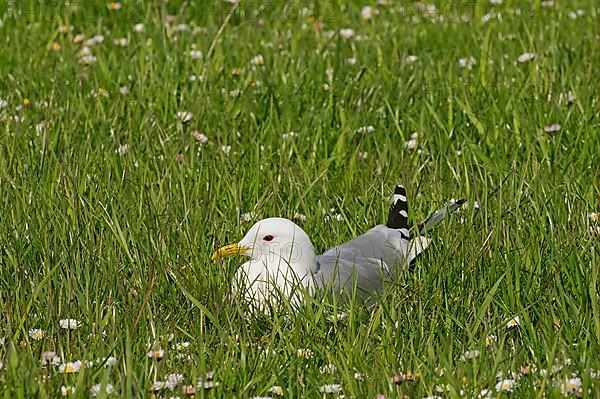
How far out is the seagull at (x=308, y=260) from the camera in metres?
3.78

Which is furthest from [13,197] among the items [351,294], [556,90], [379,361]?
[556,90]

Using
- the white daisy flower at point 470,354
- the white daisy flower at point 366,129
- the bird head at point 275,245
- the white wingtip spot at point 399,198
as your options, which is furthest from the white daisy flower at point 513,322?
the white daisy flower at point 366,129

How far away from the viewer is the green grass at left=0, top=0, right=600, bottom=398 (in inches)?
131

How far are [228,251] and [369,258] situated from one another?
18.8 inches

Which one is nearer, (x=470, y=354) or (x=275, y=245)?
(x=470, y=354)

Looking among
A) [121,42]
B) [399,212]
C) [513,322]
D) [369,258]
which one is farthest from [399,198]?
[121,42]

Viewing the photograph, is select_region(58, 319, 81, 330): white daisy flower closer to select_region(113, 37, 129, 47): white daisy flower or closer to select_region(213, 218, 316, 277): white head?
select_region(213, 218, 316, 277): white head

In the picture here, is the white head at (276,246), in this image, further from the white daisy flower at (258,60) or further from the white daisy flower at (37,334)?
the white daisy flower at (258,60)

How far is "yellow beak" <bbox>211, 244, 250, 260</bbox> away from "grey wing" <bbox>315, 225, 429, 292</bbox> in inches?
10.2

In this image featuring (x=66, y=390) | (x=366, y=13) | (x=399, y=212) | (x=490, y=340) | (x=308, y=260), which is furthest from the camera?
(x=366, y=13)

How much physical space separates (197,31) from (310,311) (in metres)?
3.56

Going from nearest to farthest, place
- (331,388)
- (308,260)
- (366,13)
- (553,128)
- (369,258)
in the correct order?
(331,388) → (308,260) → (369,258) → (553,128) → (366,13)

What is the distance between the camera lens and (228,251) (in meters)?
3.98

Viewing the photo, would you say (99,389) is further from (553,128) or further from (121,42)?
(121,42)
